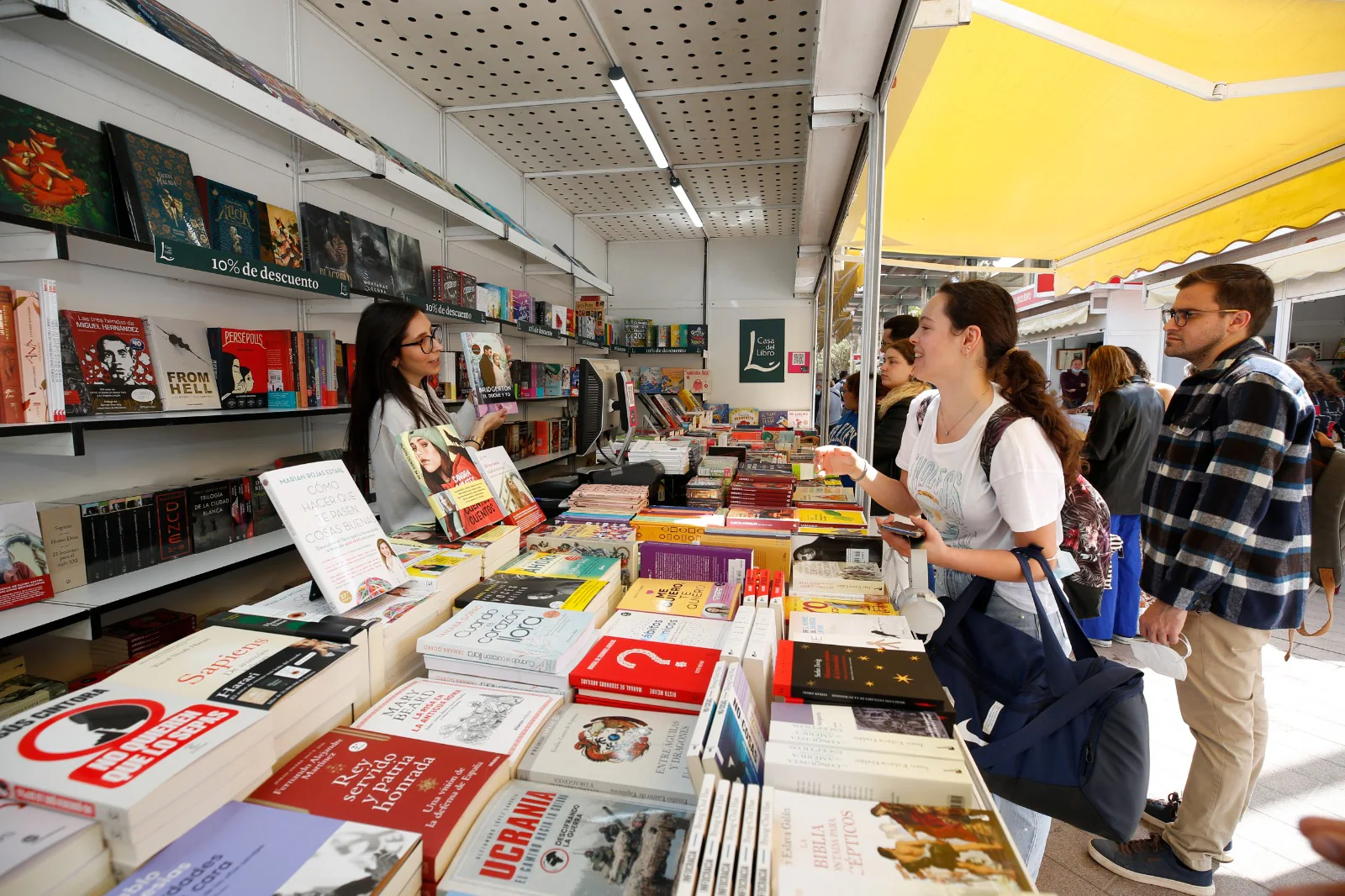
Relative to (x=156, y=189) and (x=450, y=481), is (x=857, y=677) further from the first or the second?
(x=156, y=189)

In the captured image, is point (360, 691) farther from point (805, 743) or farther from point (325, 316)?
point (325, 316)

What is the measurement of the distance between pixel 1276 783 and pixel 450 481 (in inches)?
134

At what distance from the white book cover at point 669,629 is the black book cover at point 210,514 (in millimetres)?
1682

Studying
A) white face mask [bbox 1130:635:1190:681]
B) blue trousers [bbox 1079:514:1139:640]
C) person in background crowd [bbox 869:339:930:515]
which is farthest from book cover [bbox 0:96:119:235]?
blue trousers [bbox 1079:514:1139:640]

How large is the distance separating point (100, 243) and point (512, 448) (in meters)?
2.68

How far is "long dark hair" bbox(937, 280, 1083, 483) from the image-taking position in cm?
142

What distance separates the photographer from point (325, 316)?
9.21 feet

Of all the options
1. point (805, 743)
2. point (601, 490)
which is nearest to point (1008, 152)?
point (601, 490)

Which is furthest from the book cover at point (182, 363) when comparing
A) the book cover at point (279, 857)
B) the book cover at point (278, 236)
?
the book cover at point (279, 857)

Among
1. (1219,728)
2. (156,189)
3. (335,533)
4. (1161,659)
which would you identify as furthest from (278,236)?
(1219,728)

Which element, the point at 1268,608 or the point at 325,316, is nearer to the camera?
the point at 1268,608

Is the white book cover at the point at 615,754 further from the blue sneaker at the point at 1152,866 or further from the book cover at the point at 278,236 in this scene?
the book cover at the point at 278,236

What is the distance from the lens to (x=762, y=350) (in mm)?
6984

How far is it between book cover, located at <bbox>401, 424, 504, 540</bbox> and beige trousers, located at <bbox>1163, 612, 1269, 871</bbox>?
2.27m
